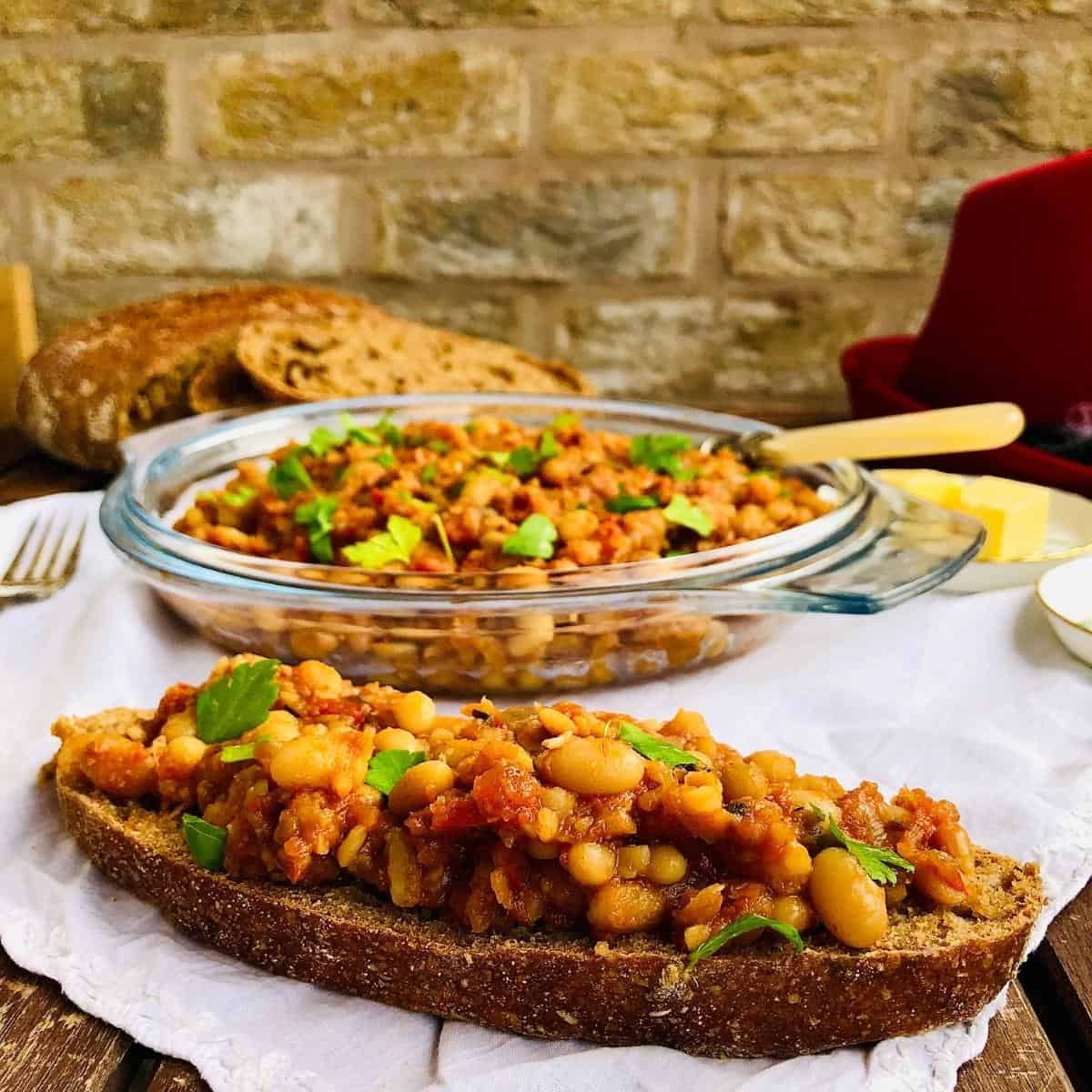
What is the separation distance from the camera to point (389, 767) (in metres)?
1.18

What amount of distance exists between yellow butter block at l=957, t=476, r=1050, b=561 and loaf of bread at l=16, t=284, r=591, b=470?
58.3 inches

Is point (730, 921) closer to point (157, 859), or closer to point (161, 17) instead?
point (157, 859)

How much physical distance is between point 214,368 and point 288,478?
107cm

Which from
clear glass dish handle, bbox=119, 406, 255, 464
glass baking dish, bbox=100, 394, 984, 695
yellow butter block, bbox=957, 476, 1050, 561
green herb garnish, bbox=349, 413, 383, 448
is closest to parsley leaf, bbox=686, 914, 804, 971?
glass baking dish, bbox=100, 394, 984, 695

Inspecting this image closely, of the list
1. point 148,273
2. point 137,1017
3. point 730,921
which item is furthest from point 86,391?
point 730,921

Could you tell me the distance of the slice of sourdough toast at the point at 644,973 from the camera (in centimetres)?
107

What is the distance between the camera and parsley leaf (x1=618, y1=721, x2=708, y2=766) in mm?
1150

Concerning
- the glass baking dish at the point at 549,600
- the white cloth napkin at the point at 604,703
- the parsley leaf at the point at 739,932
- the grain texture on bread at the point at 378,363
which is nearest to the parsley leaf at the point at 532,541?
the glass baking dish at the point at 549,600

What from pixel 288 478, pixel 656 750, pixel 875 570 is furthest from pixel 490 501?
pixel 656 750

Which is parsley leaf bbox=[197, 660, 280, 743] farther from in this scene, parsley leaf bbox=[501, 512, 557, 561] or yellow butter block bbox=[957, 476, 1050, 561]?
yellow butter block bbox=[957, 476, 1050, 561]

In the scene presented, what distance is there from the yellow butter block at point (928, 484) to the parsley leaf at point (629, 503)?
489mm

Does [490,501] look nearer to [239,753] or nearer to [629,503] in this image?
[629,503]

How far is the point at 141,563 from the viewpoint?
67.6 inches

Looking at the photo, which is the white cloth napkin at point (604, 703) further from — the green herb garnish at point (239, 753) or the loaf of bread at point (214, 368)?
the loaf of bread at point (214, 368)
